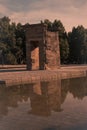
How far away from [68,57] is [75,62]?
8.21 ft

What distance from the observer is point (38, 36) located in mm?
25188

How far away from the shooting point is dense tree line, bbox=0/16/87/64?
4219 cm

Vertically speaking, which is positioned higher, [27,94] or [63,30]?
[63,30]

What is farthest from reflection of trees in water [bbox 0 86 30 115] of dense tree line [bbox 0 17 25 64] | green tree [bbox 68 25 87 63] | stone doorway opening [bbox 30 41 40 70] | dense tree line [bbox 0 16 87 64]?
green tree [bbox 68 25 87 63]

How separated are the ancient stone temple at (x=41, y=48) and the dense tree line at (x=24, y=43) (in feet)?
40.1

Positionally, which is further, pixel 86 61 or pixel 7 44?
pixel 86 61

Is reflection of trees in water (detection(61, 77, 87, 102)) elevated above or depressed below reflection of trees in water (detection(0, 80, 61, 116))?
below

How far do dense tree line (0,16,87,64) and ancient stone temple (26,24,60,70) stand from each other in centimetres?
1222

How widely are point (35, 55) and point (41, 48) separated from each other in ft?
4.34

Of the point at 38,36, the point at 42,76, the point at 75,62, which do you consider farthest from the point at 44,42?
the point at 75,62

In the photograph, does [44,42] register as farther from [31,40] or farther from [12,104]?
[12,104]

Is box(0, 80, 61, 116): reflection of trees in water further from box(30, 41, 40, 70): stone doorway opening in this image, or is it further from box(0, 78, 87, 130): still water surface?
box(30, 41, 40, 70): stone doorway opening

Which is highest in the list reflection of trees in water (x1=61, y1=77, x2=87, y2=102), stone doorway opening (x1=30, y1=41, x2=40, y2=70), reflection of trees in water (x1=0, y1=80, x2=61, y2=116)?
stone doorway opening (x1=30, y1=41, x2=40, y2=70)

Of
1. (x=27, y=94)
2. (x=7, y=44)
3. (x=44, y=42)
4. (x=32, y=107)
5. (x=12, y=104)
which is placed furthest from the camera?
(x=7, y=44)
